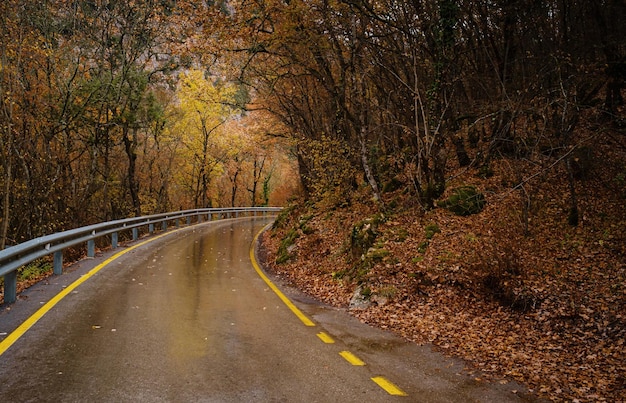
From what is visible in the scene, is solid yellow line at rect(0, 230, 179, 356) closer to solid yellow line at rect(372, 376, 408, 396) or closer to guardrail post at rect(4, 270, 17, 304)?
guardrail post at rect(4, 270, 17, 304)

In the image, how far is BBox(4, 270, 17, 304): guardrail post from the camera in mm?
7301

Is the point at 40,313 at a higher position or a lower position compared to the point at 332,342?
higher

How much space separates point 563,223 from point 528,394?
6.93m

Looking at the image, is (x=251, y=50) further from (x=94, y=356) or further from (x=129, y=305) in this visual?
(x=94, y=356)

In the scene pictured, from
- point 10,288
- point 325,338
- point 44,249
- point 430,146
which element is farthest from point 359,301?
point 44,249

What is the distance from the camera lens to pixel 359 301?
8992 mm

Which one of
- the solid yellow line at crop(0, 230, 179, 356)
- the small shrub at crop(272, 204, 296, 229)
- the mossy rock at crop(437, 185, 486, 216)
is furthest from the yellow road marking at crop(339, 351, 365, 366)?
the small shrub at crop(272, 204, 296, 229)

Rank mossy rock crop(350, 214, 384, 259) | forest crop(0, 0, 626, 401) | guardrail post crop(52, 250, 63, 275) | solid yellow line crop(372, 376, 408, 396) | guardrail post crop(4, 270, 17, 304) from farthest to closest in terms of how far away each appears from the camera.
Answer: mossy rock crop(350, 214, 384, 259)
guardrail post crop(52, 250, 63, 275)
forest crop(0, 0, 626, 401)
guardrail post crop(4, 270, 17, 304)
solid yellow line crop(372, 376, 408, 396)

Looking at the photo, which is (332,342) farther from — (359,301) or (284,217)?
(284,217)

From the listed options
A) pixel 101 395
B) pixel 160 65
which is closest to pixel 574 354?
pixel 101 395

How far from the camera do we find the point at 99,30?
18891 mm

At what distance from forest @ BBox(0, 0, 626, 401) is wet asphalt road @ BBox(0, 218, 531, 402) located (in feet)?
3.07

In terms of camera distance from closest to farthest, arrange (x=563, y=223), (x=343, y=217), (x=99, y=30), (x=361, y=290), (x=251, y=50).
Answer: (x=361, y=290), (x=563, y=223), (x=251, y=50), (x=343, y=217), (x=99, y=30)

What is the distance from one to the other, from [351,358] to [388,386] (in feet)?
3.12
